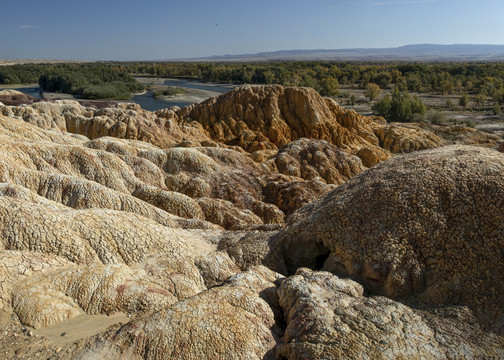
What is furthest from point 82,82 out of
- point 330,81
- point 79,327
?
point 79,327

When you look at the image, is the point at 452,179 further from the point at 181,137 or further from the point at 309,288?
the point at 181,137

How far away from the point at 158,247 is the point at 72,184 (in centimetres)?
688

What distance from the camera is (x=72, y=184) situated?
16.3m

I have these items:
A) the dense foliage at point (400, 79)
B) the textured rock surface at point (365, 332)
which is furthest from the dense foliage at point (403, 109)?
the textured rock surface at point (365, 332)

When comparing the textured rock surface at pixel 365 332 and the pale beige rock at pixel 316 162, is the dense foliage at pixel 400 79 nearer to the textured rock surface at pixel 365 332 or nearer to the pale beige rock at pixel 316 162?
the pale beige rock at pixel 316 162

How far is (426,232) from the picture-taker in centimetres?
990

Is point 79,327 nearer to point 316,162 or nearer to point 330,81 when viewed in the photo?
point 316,162

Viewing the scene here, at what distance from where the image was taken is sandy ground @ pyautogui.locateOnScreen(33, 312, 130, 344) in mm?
7623

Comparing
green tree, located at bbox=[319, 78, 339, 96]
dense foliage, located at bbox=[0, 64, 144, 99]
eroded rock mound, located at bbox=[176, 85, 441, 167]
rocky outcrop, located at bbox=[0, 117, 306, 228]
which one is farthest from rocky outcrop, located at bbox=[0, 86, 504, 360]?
green tree, located at bbox=[319, 78, 339, 96]

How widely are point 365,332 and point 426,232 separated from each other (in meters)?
3.65

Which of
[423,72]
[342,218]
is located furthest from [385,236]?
[423,72]

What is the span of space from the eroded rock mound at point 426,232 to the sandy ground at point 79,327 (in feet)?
18.7

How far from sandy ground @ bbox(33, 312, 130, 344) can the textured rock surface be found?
3.69 m

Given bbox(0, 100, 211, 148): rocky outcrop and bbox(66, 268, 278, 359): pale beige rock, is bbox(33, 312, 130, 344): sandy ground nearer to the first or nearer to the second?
bbox(66, 268, 278, 359): pale beige rock
